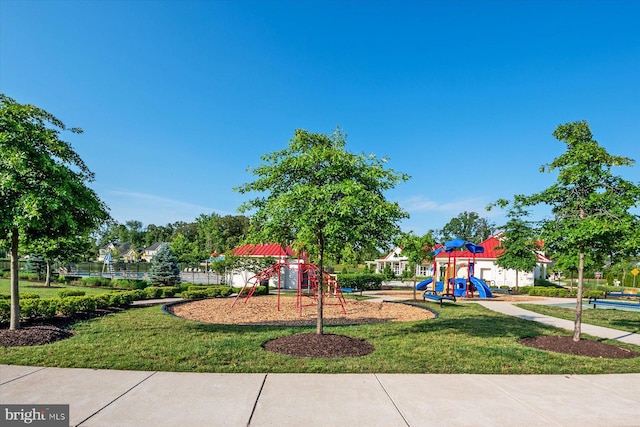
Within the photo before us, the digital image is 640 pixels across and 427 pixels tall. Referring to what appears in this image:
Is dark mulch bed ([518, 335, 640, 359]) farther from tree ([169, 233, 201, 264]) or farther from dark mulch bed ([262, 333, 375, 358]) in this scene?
tree ([169, 233, 201, 264])

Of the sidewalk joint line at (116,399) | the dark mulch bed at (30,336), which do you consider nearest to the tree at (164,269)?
the dark mulch bed at (30,336)

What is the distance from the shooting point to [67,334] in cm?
833

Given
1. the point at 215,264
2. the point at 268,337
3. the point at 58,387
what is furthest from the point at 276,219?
the point at 215,264

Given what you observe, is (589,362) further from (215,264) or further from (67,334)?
(215,264)

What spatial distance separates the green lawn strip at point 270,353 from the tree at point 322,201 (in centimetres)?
179

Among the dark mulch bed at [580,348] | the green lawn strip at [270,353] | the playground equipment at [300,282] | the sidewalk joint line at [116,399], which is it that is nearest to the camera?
the sidewalk joint line at [116,399]

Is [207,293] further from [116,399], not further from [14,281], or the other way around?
[116,399]

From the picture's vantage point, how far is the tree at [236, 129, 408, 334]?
6.88m

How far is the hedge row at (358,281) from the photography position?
28156 mm

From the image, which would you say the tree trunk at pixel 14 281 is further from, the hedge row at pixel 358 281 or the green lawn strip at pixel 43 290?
the hedge row at pixel 358 281

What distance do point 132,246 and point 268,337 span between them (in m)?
101

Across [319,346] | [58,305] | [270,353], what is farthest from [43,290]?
[319,346]

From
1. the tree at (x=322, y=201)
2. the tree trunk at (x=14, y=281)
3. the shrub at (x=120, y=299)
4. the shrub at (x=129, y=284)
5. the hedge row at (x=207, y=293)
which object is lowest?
the shrub at (x=129, y=284)

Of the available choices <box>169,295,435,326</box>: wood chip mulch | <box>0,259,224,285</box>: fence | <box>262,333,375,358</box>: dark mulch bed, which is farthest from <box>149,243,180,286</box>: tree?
<box>262,333,375,358</box>: dark mulch bed
